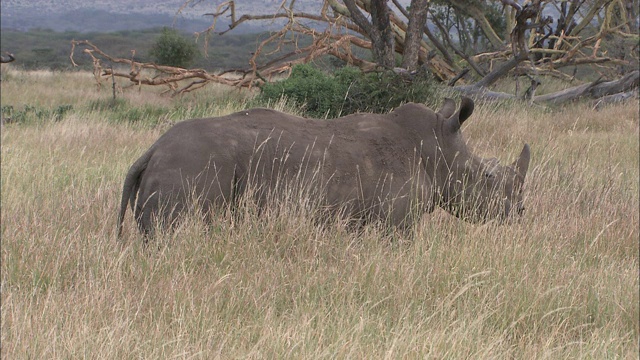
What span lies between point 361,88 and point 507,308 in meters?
7.20

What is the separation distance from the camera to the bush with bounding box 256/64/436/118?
11359 millimetres

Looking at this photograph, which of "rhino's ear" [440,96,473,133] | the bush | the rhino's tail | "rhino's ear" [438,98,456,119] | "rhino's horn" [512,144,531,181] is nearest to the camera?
the rhino's tail

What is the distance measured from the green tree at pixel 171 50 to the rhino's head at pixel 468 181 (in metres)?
28.3

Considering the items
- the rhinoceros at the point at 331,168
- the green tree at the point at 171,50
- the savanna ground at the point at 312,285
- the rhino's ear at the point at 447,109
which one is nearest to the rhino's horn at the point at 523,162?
the rhinoceros at the point at 331,168

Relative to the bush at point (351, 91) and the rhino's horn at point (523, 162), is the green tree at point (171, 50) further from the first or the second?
the rhino's horn at point (523, 162)

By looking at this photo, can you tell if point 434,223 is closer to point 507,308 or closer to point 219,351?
point 507,308

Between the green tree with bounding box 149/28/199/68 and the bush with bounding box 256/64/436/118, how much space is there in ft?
70.4

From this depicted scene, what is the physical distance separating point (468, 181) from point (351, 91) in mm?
5464

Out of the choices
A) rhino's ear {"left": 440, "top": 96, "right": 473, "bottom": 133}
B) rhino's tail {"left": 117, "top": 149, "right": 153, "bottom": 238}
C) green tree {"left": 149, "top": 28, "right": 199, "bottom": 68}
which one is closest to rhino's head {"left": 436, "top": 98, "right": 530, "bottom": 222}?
rhino's ear {"left": 440, "top": 96, "right": 473, "bottom": 133}

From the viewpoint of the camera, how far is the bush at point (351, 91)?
11.4 metres

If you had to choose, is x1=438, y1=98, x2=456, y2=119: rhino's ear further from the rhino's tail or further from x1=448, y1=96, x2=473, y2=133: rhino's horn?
the rhino's tail

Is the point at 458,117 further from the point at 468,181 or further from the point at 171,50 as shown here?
the point at 171,50

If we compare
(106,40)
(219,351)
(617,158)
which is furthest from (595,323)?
(106,40)

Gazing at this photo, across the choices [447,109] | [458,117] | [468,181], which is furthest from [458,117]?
[468,181]
